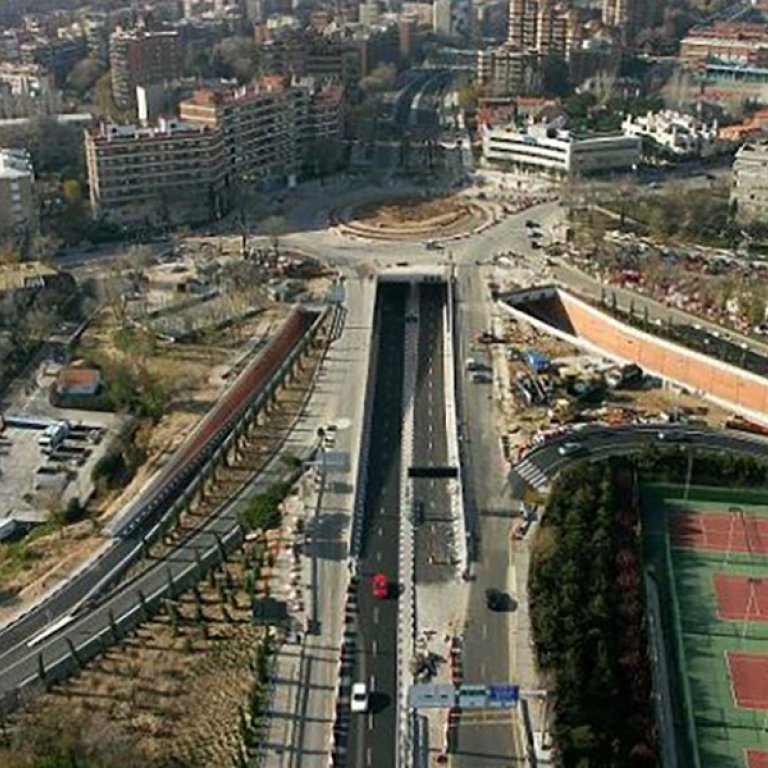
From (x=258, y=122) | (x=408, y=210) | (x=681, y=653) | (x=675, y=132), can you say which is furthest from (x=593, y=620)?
(x=675, y=132)

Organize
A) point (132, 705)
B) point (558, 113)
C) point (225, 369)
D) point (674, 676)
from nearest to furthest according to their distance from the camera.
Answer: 1. point (132, 705)
2. point (674, 676)
3. point (225, 369)
4. point (558, 113)

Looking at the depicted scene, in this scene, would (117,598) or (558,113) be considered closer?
(117,598)

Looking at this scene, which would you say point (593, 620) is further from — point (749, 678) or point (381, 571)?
point (381, 571)

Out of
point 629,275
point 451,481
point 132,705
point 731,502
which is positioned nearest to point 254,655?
point 132,705

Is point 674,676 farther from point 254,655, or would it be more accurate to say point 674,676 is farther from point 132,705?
point 132,705

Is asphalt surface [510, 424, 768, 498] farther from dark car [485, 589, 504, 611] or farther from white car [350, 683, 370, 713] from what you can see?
white car [350, 683, 370, 713]

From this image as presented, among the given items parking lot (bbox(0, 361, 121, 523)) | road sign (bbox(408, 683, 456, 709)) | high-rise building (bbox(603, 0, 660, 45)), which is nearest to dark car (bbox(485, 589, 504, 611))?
road sign (bbox(408, 683, 456, 709))
